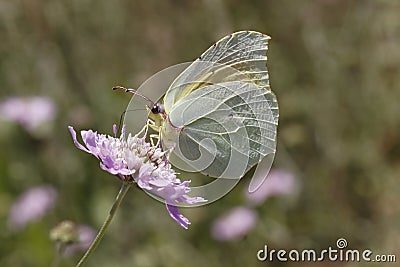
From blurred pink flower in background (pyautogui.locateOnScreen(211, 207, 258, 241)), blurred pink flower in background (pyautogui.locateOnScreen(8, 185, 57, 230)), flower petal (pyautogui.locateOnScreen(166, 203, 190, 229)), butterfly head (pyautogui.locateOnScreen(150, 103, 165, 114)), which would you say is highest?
butterfly head (pyautogui.locateOnScreen(150, 103, 165, 114))

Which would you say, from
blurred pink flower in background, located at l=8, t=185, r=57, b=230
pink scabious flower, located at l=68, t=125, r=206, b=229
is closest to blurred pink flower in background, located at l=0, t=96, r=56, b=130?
blurred pink flower in background, located at l=8, t=185, r=57, b=230

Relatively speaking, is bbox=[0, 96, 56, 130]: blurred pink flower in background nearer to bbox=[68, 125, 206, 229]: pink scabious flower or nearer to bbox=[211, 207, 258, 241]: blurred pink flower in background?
bbox=[211, 207, 258, 241]: blurred pink flower in background

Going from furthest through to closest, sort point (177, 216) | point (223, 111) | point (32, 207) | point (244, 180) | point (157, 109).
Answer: point (244, 180)
point (32, 207)
point (223, 111)
point (157, 109)
point (177, 216)

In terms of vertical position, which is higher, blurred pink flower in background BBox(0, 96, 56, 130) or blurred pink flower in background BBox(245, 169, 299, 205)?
blurred pink flower in background BBox(0, 96, 56, 130)

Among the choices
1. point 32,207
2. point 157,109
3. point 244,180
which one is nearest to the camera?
point 157,109

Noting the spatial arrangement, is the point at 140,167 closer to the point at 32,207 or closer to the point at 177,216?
the point at 177,216

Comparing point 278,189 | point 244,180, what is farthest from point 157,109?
point 244,180
